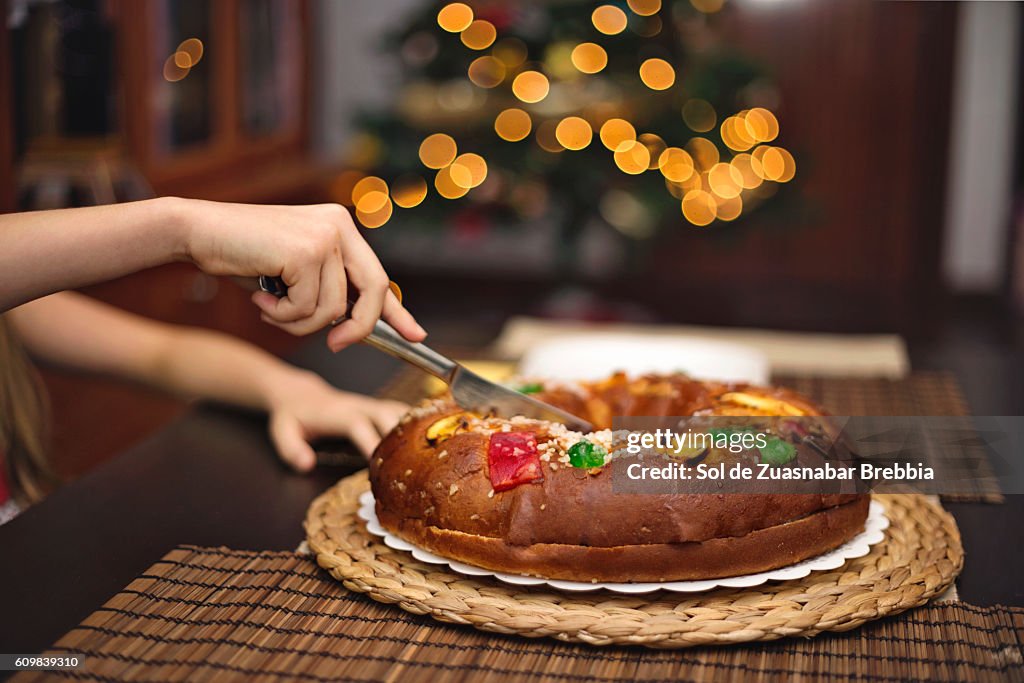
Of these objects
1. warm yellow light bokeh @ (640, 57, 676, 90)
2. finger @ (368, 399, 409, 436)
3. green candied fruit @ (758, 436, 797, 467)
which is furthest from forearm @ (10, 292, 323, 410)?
warm yellow light bokeh @ (640, 57, 676, 90)

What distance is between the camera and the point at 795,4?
179 inches

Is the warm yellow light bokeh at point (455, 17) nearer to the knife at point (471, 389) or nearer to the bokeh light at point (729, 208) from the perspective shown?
the bokeh light at point (729, 208)

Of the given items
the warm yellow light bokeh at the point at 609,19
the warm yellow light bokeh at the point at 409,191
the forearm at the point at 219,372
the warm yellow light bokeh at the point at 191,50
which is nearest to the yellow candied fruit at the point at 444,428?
the forearm at the point at 219,372

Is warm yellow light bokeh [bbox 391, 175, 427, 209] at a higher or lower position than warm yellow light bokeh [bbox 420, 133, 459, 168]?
lower

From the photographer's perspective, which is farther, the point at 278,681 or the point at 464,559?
the point at 464,559

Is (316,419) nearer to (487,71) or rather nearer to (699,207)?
(487,71)

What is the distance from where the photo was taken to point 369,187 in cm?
360

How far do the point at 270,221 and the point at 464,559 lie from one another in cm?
29

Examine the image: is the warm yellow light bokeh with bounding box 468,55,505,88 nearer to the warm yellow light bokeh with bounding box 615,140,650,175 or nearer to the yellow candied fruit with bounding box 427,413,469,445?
the warm yellow light bokeh with bounding box 615,140,650,175

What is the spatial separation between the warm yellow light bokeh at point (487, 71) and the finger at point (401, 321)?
2.47 meters

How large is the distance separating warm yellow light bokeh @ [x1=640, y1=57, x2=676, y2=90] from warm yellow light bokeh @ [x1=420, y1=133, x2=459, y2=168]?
61cm

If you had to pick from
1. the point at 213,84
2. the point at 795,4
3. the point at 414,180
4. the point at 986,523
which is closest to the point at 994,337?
the point at 795,4

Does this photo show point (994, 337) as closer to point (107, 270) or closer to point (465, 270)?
point (465, 270)

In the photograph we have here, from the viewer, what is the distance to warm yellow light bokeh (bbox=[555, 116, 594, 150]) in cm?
327
